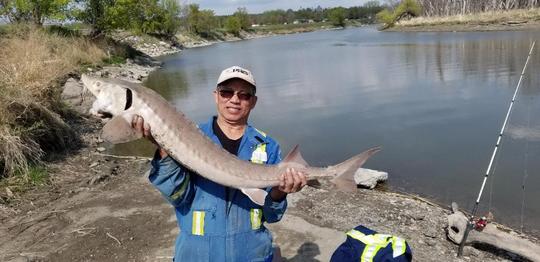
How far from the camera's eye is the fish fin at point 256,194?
3.10m

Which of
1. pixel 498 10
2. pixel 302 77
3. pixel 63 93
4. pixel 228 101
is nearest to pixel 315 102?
pixel 302 77

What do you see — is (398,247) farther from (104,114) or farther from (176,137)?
(104,114)

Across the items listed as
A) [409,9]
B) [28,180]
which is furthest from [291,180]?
[409,9]

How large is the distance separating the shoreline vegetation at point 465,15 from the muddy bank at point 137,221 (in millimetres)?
48623

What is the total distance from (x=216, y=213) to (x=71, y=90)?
11842 millimetres

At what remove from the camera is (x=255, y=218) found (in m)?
3.22

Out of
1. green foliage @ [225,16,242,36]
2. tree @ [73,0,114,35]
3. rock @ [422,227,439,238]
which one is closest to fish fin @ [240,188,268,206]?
rock @ [422,227,439,238]

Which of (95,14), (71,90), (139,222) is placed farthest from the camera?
(95,14)

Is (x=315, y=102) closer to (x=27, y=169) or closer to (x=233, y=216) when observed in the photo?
(x=27, y=169)

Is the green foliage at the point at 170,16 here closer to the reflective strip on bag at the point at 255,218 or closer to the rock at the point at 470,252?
the rock at the point at 470,252

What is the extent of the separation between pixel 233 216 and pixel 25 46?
40.7ft

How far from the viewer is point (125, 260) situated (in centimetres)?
537

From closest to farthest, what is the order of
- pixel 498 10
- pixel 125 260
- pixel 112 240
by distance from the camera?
1. pixel 125 260
2. pixel 112 240
3. pixel 498 10

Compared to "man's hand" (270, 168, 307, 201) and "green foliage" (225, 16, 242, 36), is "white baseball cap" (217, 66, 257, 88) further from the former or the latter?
"green foliage" (225, 16, 242, 36)
